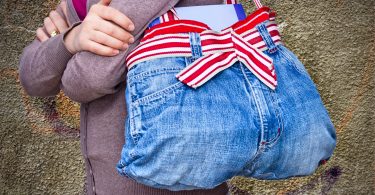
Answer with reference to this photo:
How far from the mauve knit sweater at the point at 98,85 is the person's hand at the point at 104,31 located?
0.01 metres

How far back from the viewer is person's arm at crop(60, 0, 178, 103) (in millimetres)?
791

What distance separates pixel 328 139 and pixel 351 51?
1.12 m

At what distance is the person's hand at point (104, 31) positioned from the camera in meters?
0.79

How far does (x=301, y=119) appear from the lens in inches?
31.3

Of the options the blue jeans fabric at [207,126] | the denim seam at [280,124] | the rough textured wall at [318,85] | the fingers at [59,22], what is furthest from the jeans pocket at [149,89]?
the rough textured wall at [318,85]

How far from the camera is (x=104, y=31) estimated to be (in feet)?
2.67

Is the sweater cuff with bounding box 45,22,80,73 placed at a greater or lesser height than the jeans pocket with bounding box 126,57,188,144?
lesser

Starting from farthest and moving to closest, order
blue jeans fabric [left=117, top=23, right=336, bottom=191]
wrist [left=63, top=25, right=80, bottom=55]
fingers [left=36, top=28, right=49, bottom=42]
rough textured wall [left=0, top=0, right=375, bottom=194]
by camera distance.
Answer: rough textured wall [left=0, top=0, right=375, bottom=194]
fingers [left=36, top=28, right=49, bottom=42]
wrist [left=63, top=25, right=80, bottom=55]
blue jeans fabric [left=117, top=23, right=336, bottom=191]

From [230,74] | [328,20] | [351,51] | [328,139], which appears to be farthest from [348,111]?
[230,74]

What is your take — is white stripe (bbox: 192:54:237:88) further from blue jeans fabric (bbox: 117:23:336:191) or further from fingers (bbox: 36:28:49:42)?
fingers (bbox: 36:28:49:42)

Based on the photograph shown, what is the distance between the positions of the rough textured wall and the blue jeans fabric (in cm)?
106

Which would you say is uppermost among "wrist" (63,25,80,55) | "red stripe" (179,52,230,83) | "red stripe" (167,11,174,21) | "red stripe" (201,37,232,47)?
"red stripe" (167,11,174,21)

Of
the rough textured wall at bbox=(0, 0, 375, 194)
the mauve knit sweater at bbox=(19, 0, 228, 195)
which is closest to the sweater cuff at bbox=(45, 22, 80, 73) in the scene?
the mauve knit sweater at bbox=(19, 0, 228, 195)

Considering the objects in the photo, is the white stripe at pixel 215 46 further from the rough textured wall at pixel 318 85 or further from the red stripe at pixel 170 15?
the rough textured wall at pixel 318 85
